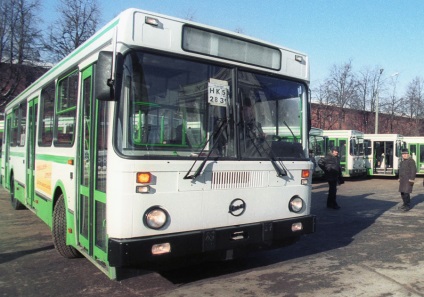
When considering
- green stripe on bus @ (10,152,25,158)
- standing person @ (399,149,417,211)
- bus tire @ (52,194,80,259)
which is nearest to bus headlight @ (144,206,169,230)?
bus tire @ (52,194,80,259)

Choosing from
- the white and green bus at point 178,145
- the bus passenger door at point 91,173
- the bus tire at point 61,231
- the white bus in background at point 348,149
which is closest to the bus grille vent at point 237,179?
the white and green bus at point 178,145

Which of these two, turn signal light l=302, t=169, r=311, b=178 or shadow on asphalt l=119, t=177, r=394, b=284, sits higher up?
turn signal light l=302, t=169, r=311, b=178

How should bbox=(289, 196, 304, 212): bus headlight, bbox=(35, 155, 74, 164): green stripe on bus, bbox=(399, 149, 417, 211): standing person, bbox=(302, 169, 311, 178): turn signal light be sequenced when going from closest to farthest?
bbox=(289, 196, 304, 212): bus headlight, bbox=(302, 169, 311, 178): turn signal light, bbox=(35, 155, 74, 164): green stripe on bus, bbox=(399, 149, 417, 211): standing person

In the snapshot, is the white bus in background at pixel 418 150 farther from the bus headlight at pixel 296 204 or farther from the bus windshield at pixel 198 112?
the bus windshield at pixel 198 112

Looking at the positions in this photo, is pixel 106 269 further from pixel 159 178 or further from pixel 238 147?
pixel 238 147

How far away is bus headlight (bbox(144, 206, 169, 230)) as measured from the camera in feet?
13.2

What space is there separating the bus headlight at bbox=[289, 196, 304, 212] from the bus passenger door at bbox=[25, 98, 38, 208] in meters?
4.98

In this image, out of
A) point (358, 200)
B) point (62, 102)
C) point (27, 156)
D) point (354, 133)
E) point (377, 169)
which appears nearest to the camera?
point (62, 102)

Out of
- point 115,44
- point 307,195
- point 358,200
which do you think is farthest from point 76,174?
point 358,200

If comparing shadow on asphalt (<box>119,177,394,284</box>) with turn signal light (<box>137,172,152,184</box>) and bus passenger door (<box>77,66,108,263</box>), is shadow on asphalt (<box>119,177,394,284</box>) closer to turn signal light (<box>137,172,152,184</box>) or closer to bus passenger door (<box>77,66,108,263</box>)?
bus passenger door (<box>77,66,108,263</box>)

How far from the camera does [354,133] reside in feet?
77.0

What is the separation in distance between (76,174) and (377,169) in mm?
23543

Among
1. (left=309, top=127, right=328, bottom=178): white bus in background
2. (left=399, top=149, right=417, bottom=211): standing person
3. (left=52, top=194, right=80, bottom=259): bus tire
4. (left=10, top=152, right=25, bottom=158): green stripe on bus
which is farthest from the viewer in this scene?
(left=309, top=127, right=328, bottom=178): white bus in background

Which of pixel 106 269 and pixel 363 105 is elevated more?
pixel 363 105
